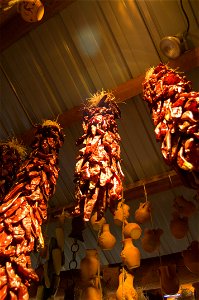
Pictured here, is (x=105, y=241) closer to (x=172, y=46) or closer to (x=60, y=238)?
(x=60, y=238)

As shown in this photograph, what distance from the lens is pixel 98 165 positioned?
2086 millimetres

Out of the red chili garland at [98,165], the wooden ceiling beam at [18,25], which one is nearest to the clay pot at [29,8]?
A: the wooden ceiling beam at [18,25]

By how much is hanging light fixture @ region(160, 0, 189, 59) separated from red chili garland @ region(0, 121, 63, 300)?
1.29 m

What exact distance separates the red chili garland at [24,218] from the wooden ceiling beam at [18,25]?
1.27m

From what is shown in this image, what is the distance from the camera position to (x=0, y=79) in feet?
12.6

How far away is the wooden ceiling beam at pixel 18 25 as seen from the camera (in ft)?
9.96

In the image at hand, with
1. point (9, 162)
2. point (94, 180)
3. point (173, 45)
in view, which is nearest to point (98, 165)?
point (94, 180)

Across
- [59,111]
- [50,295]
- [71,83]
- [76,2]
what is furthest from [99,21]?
[50,295]

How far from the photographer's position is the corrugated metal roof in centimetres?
307

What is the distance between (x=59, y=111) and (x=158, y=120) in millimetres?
1896

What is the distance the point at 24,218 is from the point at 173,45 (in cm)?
189

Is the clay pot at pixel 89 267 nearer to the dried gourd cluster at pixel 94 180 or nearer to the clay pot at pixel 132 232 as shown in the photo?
the dried gourd cluster at pixel 94 180

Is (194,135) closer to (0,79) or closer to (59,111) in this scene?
(59,111)

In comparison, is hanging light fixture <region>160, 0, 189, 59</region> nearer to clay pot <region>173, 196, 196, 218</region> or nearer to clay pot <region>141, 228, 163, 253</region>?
clay pot <region>173, 196, 196, 218</region>
